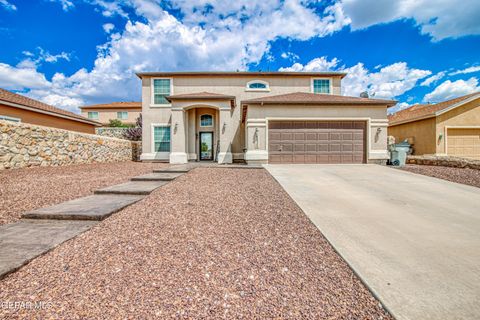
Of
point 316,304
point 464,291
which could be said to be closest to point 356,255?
point 464,291

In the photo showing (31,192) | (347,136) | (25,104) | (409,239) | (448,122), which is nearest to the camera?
(409,239)

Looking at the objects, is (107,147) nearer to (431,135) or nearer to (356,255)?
(356,255)

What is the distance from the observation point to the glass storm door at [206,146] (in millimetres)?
15731

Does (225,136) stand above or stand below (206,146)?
above

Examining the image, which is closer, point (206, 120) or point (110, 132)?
point (206, 120)

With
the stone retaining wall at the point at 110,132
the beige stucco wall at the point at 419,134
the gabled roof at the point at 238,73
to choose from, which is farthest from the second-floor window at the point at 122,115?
the beige stucco wall at the point at 419,134

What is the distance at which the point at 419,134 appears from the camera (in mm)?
16406

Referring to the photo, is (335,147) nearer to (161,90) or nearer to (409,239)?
(409,239)

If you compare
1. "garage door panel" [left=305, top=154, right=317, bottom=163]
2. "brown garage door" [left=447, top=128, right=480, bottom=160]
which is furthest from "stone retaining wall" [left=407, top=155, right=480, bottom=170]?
"garage door panel" [left=305, top=154, right=317, bottom=163]

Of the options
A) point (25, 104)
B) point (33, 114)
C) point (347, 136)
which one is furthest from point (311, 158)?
point (33, 114)

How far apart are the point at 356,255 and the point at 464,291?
35.8 inches

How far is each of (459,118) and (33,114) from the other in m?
26.7

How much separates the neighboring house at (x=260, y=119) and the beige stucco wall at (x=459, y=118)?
614 cm

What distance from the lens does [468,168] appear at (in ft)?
31.1
